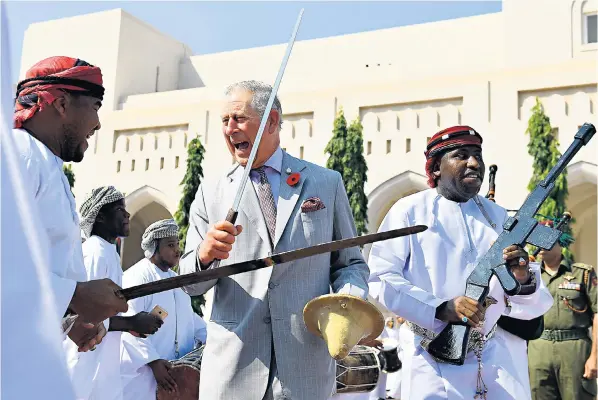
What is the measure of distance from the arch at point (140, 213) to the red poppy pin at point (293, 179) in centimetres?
2515

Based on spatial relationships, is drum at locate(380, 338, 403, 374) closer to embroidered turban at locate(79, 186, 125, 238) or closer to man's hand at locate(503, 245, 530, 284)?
embroidered turban at locate(79, 186, 125, 238)

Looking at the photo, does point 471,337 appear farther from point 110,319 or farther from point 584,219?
point 584,219

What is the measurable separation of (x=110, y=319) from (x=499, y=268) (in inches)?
90.9

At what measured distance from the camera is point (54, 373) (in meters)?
2.14

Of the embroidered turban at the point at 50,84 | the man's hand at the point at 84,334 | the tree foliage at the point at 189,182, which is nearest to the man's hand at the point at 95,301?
the man's hand at the point at 84,334

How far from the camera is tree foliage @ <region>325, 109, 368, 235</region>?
77.9 feet

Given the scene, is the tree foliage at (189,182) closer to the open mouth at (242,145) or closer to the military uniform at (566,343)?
the military uniform at (566,343)

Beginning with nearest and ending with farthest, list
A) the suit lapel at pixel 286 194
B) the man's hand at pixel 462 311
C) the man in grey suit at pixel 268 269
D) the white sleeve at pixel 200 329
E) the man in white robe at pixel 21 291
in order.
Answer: the man in white robe at pixel 21 291, the man in grey suit at pixel 268 269, the suit lapel at pixel 286 194, the man's hand at pixel 462 311, the white sleeve at pixel 200 329

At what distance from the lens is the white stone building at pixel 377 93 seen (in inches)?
927

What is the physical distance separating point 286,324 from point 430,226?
139 centimetres

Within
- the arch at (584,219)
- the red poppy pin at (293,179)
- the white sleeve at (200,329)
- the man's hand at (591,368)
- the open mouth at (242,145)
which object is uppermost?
the arch at (584,219)

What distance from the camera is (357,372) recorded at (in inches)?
217

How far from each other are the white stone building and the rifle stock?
19297mm

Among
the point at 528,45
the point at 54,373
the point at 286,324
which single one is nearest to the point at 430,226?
the point at 286,324
